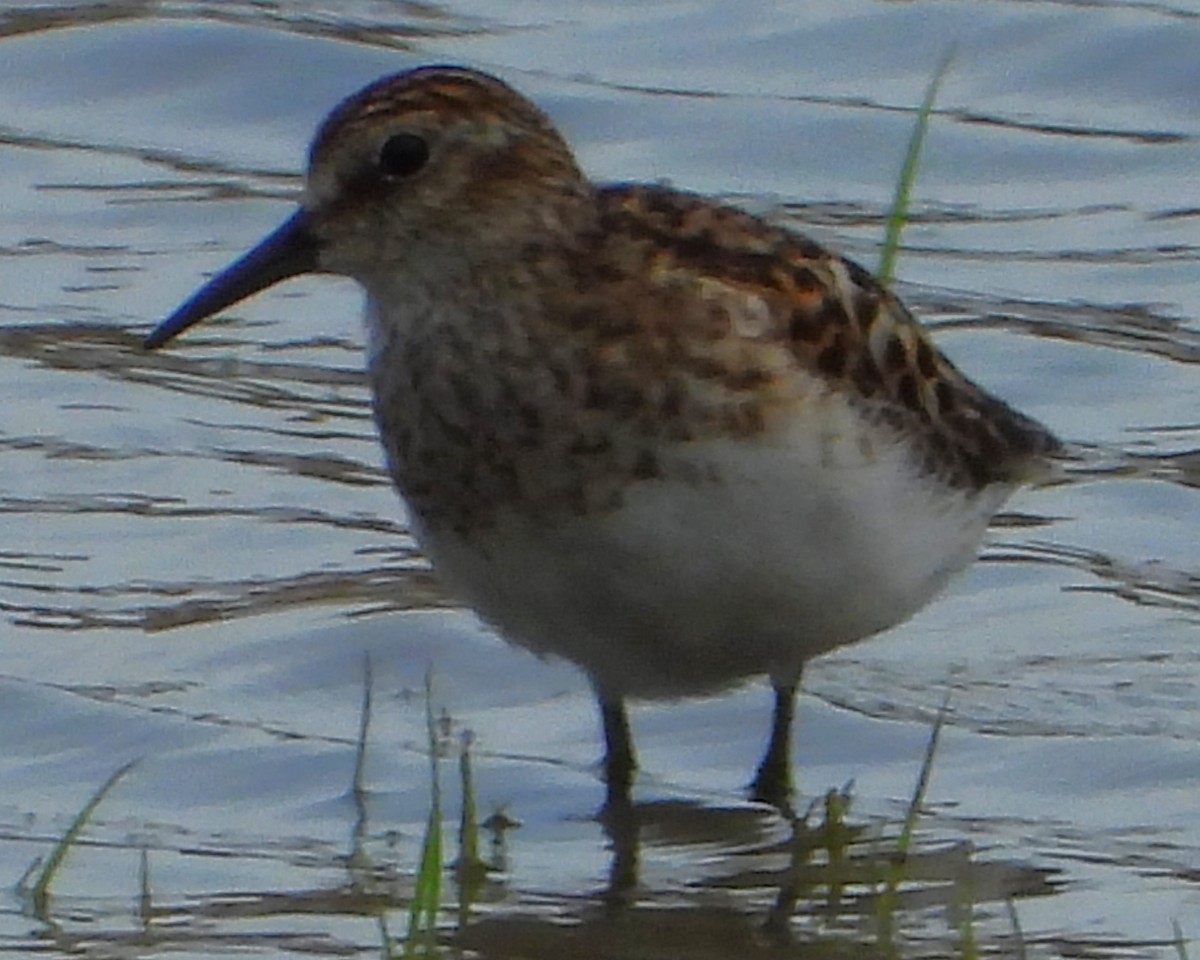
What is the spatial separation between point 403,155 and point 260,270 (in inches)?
14.0

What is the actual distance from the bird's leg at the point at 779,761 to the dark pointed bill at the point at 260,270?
115 centimetres

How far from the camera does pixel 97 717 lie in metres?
7.17

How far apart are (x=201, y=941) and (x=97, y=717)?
1230 mm

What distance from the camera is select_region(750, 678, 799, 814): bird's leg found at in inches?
269

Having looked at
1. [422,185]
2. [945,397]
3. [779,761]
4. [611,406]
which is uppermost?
[422,185]

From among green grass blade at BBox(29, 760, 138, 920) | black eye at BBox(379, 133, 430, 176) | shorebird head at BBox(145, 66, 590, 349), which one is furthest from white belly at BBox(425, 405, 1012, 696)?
green grass blade at BBox(29, 760, 138, 920)

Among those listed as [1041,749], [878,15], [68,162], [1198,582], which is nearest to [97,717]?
[1041,749]

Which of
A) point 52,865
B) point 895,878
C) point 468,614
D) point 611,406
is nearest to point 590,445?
point 611,406

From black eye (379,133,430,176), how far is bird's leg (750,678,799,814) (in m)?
1.15

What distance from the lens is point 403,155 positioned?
656 cm

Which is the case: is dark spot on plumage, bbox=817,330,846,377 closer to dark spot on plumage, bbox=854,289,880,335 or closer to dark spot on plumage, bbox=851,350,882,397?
dark spot on plumage, bbox=851,350,882,397

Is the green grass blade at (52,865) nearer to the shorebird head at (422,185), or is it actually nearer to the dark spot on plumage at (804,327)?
the shorebird head at (422,185)

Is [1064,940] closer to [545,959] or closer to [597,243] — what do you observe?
[545,959]

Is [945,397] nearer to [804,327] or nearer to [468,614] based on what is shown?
[804,327]
